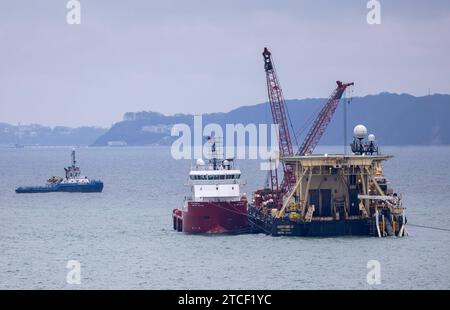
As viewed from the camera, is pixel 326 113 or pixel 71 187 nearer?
pixel 326 113

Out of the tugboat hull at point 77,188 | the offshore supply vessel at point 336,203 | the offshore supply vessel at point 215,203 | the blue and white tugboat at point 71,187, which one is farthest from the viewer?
the blue and white tugboat at point 71,187

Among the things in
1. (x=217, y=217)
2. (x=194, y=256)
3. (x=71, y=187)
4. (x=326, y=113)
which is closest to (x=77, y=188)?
(x=71, y=187)

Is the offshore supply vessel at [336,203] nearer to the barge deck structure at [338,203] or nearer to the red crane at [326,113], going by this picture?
the barge deck structure at [338,203]

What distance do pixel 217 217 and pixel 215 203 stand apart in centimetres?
114

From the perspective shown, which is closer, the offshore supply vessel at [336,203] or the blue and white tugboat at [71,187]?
the offshore supply vessel at [336,203]

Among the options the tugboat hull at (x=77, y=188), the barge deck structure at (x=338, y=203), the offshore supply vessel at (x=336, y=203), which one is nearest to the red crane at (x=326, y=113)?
the offshore supply vessel at (x=336, y=203)

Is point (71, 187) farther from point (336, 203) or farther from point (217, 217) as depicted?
point (336, 203)

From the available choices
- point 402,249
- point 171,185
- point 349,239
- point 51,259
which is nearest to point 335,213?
point 349,239

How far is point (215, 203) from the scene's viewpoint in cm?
9238

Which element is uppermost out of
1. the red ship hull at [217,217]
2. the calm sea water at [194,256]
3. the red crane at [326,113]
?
the red crane at [326,113]

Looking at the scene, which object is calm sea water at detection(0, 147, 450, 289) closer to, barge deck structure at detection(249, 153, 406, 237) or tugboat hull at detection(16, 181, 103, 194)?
barge deck structure at detection(249, 153, 406, 237)

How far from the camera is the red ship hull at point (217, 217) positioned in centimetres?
9244

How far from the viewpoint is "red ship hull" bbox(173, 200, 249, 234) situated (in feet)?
303

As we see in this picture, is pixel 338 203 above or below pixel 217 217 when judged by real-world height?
above
